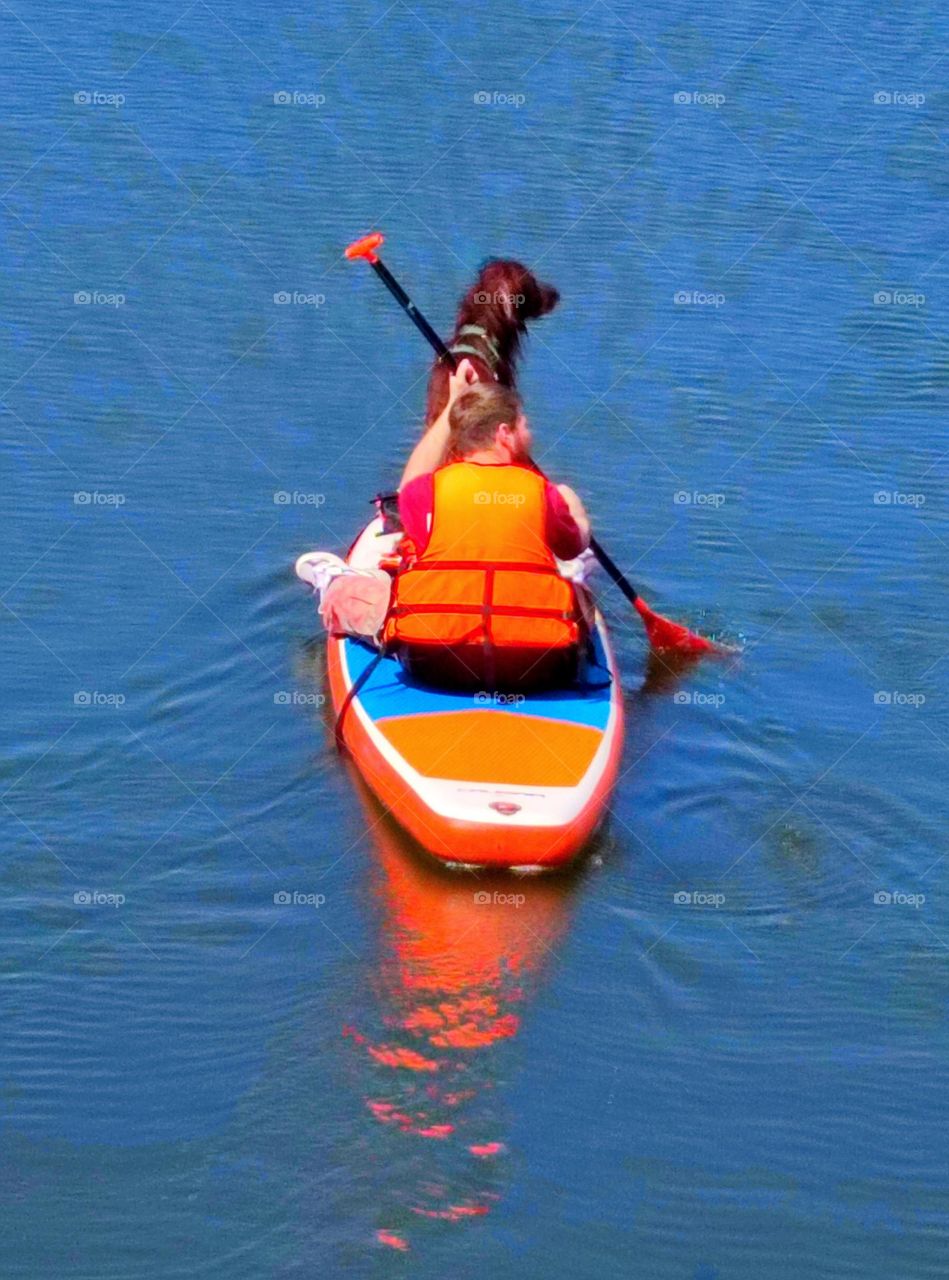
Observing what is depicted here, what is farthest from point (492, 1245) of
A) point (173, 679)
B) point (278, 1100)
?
point (173, 679)

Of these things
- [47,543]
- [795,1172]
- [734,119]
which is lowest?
[734,119]

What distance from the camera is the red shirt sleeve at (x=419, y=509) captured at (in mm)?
6641

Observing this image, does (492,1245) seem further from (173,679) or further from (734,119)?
(734,119)

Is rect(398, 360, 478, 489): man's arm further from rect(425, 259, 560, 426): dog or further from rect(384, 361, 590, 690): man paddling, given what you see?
rect(384, 361, 590, 690): man paddling

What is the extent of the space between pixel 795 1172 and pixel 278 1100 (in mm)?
1221

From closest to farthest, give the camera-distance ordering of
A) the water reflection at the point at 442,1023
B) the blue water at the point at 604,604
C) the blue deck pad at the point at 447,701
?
the water reflection at the point at 442,1023
the blue water at the point at 604,604
the blue deck pad at the point at 447,701

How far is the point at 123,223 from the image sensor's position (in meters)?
11.9

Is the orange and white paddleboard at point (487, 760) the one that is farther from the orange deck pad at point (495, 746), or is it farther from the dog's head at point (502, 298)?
the dog's head at point (502, 298)

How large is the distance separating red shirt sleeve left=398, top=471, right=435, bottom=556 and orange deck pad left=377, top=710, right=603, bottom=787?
557 millimetres

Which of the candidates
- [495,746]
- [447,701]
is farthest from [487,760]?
[447,701]

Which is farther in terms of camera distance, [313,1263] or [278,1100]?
[278,1100]

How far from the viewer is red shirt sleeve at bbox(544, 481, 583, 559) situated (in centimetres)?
667

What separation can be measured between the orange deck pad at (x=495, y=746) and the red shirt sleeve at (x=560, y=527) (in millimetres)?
548

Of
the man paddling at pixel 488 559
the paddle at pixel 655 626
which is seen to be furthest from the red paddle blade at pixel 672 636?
the man paddling at pixel 488 559
